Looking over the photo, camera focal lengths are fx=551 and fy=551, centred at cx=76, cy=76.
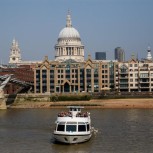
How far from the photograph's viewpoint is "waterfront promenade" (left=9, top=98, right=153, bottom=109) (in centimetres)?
12261

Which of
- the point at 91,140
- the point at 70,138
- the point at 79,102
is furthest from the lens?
the point at 79,102

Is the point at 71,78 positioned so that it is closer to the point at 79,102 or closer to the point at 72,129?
the point at 79,102

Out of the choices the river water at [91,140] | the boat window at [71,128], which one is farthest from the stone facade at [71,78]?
the boat window at [71,128]

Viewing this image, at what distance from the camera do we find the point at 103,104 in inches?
4904

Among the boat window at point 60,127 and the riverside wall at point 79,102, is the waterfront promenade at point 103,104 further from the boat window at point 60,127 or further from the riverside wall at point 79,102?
the boat window at point 60,127

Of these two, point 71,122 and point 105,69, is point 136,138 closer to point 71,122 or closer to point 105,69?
point 71,122

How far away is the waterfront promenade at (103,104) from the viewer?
123 meters

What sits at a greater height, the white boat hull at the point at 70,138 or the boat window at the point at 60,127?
the boat window at the point at 60,127

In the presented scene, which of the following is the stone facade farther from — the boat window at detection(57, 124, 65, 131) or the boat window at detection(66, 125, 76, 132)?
the boat window at detection(66, 125, 76, 132)

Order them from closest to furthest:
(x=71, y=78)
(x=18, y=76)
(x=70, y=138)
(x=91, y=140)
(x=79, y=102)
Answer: (x=70, y=138)
(x=91, y=140)
(x=79, y=102)
(x=71, y=78)
(x=18, y=76)

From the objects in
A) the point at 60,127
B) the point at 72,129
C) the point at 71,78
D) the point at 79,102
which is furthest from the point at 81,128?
the point at 71,78

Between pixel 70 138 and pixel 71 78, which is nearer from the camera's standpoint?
pixel 70 138

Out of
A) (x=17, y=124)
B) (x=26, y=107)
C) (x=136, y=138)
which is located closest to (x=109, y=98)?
(x=26, y=107)

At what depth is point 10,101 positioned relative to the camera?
13388cm
